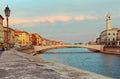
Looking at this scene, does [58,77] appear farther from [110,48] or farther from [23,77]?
[110,48]

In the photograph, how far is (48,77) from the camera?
1079cm

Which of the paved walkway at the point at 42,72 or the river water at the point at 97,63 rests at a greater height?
the paved walkway at the point at 42,72

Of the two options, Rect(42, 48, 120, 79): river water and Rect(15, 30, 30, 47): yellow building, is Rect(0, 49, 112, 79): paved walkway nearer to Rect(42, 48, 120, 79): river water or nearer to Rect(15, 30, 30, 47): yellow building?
Rect(42, 48, 120, 79): river water

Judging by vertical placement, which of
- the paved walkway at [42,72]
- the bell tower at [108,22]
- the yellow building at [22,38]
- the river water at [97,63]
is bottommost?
the river water at [97,63]

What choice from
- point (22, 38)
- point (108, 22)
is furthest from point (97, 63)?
point (22, 38)

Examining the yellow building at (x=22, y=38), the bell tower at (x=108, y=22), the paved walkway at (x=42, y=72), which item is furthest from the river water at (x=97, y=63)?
the yellow building at (x=22, y=38)

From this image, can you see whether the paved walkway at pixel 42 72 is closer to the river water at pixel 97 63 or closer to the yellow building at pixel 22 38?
the river water at pixel 97 63

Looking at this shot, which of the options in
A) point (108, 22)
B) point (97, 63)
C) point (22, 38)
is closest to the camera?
point (97, 63)

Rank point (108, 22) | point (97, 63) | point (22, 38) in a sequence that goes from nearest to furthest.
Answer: point (97, 63) → point (108, 22) → point (22, 38)

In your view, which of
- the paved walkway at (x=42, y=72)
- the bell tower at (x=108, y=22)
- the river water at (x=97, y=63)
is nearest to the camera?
the paved walkway at (x=42, y=72)

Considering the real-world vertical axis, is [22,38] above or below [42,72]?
above

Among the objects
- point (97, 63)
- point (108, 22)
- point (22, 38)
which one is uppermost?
point (108, 22)

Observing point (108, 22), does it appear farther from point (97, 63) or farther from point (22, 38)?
point (97, 63)

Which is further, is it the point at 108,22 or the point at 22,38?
the point at 22,38
